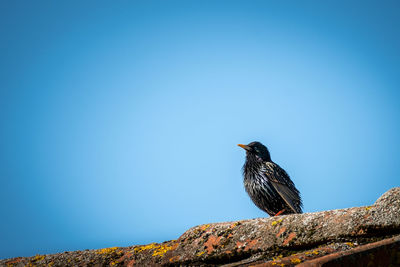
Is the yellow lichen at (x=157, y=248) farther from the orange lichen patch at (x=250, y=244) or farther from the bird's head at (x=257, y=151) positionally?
the bird's head at (x=257, y=151)

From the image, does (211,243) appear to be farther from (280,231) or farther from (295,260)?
(295,260)

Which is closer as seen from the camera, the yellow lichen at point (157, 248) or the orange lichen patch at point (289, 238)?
the orange lichen patch at point (289, 238)

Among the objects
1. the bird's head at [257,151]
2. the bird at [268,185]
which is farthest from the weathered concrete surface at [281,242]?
the bird's head at [257,151]

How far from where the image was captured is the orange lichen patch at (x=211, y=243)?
8.13 feet

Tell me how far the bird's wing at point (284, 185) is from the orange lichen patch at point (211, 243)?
→ 5164mm

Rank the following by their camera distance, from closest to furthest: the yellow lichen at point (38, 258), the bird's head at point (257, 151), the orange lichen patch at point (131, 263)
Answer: the orange lichen patch at point (131, 263) → the yellow lichen at point (38, 258) → the bird's head at point (257, 151)

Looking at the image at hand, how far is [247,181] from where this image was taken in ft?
26.7

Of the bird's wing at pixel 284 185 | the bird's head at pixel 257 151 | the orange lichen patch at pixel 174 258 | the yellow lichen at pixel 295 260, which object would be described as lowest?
the yellow lichen at pixel 295 260

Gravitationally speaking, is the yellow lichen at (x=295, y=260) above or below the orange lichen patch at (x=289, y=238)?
below

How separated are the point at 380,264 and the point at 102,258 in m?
2.36

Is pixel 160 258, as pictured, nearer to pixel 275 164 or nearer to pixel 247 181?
pixel 247 181

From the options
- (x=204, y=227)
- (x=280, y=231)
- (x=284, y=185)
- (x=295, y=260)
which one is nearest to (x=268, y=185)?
(x=284, y=185)

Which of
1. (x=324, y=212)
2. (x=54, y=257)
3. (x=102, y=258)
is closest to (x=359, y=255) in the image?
(x=324, y=212)

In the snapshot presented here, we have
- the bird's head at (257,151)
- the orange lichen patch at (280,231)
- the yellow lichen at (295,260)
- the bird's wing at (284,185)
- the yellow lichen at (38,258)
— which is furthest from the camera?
the bird's head at (257,151)
